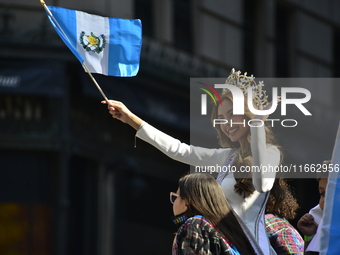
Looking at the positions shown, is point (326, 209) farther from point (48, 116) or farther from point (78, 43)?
point (48, 116)

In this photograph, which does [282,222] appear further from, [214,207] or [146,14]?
[146,14]

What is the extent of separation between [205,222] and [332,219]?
83cm

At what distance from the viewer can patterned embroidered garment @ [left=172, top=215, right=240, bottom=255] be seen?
5.00m

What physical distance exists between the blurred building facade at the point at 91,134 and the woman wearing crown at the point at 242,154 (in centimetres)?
718

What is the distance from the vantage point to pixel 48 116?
14234 mm

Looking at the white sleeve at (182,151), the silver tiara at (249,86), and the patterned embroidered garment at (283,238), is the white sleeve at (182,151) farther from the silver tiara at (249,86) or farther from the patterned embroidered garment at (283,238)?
the patterned embroidered garment at (283,238)

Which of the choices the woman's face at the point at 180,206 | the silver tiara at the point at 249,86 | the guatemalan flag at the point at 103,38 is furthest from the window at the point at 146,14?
the woman's face at the point at 180,206

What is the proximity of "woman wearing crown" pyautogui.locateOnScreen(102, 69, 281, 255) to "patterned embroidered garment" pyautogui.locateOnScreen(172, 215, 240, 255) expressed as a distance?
0.88 ft

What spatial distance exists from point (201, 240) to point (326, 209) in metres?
0.80

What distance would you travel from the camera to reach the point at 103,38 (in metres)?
6.84

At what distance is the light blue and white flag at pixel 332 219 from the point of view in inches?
182

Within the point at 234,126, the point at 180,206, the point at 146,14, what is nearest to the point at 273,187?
the point at 234,126

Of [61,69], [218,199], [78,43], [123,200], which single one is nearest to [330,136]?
[123,200]

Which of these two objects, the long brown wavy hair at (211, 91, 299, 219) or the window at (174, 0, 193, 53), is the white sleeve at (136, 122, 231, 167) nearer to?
the long brown wavy hair at (211, 91, 299, 219)
